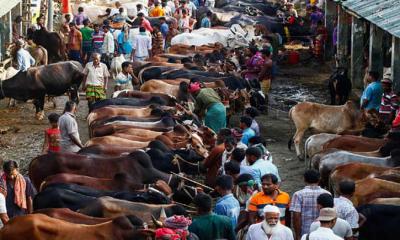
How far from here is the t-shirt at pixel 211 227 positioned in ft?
36.4

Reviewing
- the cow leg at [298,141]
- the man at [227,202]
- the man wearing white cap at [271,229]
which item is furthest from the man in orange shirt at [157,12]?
the man wearing white cap at [271,229]

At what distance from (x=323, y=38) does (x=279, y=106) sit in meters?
7.47

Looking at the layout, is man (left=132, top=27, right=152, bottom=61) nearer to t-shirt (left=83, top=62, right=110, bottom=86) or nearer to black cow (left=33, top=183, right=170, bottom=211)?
t-shirt (left=83, top=62, right=110, bottom=86)

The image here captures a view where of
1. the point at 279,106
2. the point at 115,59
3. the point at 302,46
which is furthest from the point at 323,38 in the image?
the point at 115,59

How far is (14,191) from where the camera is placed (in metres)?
12.8

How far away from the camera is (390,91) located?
61.4 ft

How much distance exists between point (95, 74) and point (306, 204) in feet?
32.5

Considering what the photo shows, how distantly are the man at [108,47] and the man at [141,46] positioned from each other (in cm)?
70

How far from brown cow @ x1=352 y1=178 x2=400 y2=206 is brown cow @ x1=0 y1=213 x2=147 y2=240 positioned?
3.23 m

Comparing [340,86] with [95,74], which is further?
[340,86]

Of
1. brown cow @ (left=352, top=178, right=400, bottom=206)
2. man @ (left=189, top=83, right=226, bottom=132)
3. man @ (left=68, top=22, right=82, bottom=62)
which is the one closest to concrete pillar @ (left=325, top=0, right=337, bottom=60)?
man @ (left=68, top=22, right=82, bottom=62)

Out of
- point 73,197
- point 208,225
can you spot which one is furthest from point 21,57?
point 208,225

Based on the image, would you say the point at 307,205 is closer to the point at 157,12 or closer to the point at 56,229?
the point at 56,229

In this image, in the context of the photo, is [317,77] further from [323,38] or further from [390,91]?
[390,91]
